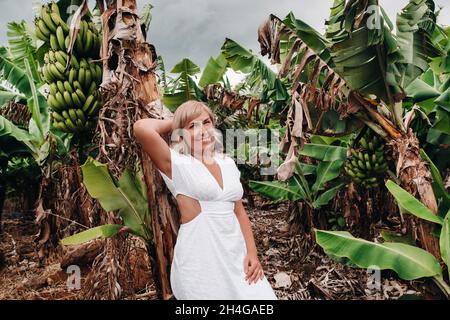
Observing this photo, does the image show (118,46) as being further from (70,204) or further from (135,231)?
(70,204)

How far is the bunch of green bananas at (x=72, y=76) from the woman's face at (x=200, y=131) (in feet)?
4.18

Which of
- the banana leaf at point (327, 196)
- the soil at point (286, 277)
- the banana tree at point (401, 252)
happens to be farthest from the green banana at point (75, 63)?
the banana leaf at point (327, 196)

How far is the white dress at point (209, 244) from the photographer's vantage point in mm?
1365

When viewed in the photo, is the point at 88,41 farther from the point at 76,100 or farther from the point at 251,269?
the point at 251,269

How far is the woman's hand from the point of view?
1411mm

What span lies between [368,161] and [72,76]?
237 cm

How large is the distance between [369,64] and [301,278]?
2.06 meters

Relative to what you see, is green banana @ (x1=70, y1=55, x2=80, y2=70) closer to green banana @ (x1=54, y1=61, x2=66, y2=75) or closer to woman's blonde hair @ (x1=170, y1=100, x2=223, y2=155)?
green banana @ (x1=54, y1=61, x2=66, y2=75)

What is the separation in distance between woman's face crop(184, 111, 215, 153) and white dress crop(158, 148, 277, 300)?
0.06 m

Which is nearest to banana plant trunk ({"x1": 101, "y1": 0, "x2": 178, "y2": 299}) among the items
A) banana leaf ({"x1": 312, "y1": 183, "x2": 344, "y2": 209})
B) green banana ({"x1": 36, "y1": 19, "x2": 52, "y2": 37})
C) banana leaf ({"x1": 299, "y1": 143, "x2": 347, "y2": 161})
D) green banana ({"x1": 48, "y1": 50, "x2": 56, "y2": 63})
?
green banana ({"x1": 48, "y1": 50, "x2": 56, "y2": 63})

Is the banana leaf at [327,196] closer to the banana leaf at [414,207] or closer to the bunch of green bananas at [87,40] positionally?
the banana leaf at [414,207]

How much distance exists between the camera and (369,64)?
2510 mm

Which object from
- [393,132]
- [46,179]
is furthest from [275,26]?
[46,179]

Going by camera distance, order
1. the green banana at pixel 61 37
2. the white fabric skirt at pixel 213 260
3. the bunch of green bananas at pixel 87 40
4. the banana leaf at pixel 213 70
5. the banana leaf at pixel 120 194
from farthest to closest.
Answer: the banana leaf at pixel 213 70
the green banana at pixel 61 37
the bunch of green bananas at pixel 87 40
the banana leaf at pixel 120 194
the white fabric skirt at pixel 213 260
